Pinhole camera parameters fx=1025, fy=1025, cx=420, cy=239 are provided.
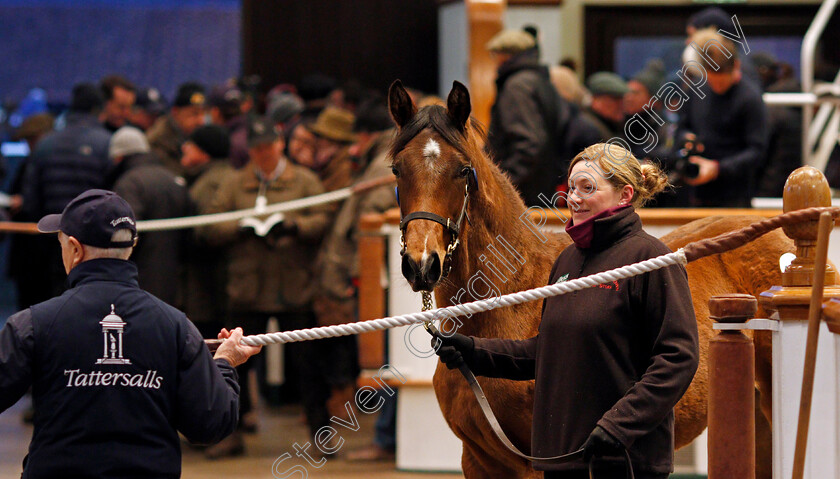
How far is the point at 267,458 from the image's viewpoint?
23.4 ft

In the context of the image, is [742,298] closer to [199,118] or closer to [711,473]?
[711,473]

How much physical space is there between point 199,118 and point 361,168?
2215 millimetres

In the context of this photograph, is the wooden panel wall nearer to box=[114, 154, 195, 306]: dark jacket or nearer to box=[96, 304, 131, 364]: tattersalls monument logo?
box=[114, 154, 195, 306]: dark jacket

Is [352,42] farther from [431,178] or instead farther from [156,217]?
[431,178]

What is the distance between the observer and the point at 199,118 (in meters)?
9.30

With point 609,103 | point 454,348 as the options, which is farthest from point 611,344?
point 609,103

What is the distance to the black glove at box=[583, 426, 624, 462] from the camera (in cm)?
279

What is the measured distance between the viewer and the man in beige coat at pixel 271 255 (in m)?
7.21

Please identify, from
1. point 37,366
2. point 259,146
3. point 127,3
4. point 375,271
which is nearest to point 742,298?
point 37,366

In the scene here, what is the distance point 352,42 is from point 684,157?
300 inches

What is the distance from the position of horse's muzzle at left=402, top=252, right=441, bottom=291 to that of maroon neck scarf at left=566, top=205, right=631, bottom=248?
0.50 metres

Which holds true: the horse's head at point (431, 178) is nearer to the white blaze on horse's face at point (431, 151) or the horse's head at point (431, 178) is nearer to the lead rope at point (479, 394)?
the white blaze on horse's face at point (431, 151)

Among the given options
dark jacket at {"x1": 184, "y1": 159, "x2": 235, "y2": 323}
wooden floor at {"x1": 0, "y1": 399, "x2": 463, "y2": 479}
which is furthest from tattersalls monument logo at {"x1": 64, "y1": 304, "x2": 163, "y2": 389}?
dark jacket at {"x1": 184, "y1": 159, "x2": 235, "y2": 323}

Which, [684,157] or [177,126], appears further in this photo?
[177,126]
